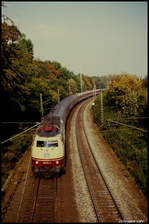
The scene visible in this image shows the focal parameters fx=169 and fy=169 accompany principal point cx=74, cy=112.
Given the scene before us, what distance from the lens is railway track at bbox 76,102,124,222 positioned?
9609mm

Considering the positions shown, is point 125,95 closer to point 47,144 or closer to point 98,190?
point 98,190

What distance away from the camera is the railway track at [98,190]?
378 inches

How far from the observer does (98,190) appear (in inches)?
478

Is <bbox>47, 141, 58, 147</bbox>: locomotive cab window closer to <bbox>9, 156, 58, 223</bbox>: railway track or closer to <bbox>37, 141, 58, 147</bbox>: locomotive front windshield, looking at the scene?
<bbox>37, 141, 58, 147</bbox>: locomotive front windshield

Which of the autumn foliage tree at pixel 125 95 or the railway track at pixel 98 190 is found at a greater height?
the autumn foliage tree at pixel 125 95

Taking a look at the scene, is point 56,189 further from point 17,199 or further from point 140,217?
point 140,217

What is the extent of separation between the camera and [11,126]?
68.1 feet

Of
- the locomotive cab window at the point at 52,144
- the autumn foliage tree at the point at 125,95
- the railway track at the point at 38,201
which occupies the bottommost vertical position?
the railway track at the point at 38,201

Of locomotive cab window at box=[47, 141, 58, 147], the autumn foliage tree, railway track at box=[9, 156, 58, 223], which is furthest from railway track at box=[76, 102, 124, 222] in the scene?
the autumn foliage tree

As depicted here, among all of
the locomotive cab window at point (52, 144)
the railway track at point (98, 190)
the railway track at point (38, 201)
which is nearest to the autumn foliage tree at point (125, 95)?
the railway track at point (98, 190)

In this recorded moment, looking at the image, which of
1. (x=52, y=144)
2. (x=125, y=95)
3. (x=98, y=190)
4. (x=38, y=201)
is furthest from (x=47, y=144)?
(x=125, y=95)

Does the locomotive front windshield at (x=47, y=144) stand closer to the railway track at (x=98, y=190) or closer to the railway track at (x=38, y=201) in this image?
the railway track at (x=38, y=201)

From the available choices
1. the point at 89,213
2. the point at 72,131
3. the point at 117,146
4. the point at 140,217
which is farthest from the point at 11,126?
the point at 140,217

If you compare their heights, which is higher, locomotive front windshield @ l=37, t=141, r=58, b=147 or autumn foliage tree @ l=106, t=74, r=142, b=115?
autumn foliage tree @ l=106, t=74, r=142, b=115
